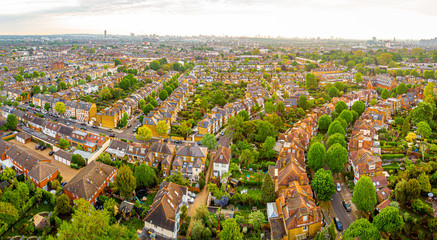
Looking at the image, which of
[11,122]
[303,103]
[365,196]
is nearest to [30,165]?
[11,122]

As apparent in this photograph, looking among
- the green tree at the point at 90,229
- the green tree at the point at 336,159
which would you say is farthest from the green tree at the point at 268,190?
the green tree at the point at 90,229

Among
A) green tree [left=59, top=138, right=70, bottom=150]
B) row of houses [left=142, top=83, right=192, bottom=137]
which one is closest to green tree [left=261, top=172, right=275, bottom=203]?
row of houses [left=142, top=83, right=192, bottom=137]

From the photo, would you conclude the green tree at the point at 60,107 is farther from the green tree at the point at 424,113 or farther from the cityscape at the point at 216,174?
the green tree at the point at 424,113

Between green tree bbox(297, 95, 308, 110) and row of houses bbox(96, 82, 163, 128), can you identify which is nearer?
row of houses bbox(96, 82, 163, 128)

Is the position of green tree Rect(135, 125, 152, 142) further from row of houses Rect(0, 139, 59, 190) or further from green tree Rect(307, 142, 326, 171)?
green tree Rect(307, 142, 326, 171)

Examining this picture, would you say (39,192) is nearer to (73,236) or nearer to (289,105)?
(73,236)

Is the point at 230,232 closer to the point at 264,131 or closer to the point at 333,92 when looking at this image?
the point at 264,131
